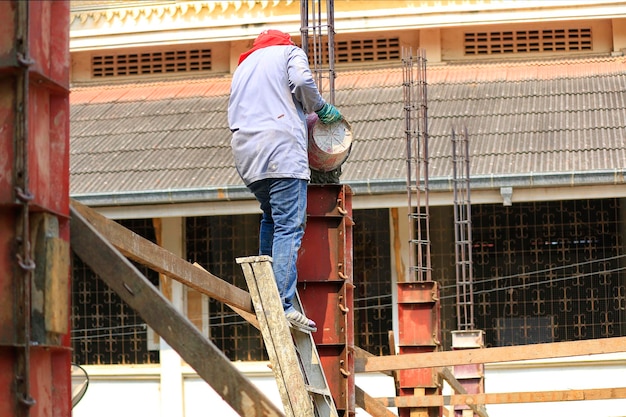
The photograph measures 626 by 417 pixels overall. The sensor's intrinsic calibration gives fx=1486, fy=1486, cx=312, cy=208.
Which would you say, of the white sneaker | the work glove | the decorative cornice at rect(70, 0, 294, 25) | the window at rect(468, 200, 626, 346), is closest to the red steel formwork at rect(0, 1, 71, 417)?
the white sneaker

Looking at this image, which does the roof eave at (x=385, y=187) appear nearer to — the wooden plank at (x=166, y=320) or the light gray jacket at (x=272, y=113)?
the light gray jacket at (x=272, y=113)

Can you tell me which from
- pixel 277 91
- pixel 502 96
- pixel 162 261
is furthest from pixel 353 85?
pixel 162 261

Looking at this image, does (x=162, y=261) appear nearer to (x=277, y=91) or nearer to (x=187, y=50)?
(x=277, y=91)

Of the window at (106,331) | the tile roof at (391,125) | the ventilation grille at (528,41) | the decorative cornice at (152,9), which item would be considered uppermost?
the decorative cornice at (152,9)

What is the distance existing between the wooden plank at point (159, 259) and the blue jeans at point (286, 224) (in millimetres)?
307

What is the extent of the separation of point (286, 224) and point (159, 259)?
1285 mm

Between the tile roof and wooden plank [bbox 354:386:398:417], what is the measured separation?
6708 millimetres

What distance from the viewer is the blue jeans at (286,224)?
22.3ft

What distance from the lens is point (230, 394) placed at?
4844mm

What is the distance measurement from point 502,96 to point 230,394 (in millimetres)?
14019

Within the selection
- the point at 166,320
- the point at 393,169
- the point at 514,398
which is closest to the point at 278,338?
the point at 166,320

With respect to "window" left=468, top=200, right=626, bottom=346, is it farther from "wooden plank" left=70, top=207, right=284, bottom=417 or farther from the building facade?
"wooden plank" left=70, top=207, right=284, bottom=417

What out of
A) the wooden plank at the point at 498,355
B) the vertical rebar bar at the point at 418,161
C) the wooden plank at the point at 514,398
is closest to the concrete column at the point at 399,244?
the vertical rebar bar at the point at 418,161

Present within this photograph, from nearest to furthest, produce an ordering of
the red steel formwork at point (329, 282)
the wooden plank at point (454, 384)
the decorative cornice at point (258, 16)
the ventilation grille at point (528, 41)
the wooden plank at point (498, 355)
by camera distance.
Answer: the red steel formwork at point (329, 282), the wooden plank at point (498, 355), the wooden plank at point (454, 384), the decorative cornice at point (258, 16), the ventilation grille at point (528, 41)
